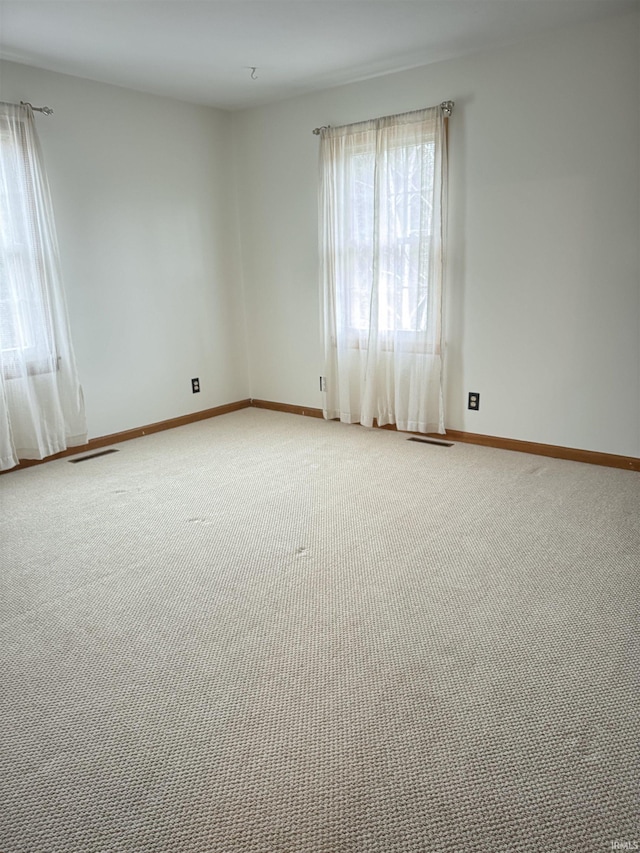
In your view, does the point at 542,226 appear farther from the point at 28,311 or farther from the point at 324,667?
the point at 28,311

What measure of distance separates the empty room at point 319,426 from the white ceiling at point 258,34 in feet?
0.10

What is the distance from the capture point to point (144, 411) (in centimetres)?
478

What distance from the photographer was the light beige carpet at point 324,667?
1454 millimetres

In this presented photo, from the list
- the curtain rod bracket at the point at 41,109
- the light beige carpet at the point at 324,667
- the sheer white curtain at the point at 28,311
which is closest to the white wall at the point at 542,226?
the light beige carpet at the point at 324,667

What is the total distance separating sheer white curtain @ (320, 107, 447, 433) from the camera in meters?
4.06

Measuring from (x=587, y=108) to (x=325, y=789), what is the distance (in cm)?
363

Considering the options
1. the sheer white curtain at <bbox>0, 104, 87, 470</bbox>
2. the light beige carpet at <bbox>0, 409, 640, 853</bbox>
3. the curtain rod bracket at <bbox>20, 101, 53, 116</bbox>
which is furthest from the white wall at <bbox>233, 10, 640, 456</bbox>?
the sheer white curtain at <bbox>0, 104, 87, 470</bbox>

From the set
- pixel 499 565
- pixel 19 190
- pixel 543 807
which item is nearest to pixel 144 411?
pixel 19 190

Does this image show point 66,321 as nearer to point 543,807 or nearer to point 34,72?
point 34,72

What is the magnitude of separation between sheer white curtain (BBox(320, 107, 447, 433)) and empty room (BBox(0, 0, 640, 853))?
23mm

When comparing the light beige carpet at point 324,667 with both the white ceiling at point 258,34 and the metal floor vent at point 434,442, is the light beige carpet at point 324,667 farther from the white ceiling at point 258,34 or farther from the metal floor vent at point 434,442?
the white ceiling at point 258,34

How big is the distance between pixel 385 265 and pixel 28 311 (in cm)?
238

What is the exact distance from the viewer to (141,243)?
15.0 ft

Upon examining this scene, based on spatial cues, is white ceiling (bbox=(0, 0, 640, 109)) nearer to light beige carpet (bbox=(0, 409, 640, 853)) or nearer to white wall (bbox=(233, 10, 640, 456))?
white wall (bbox=(233, 10, 640, 456))
